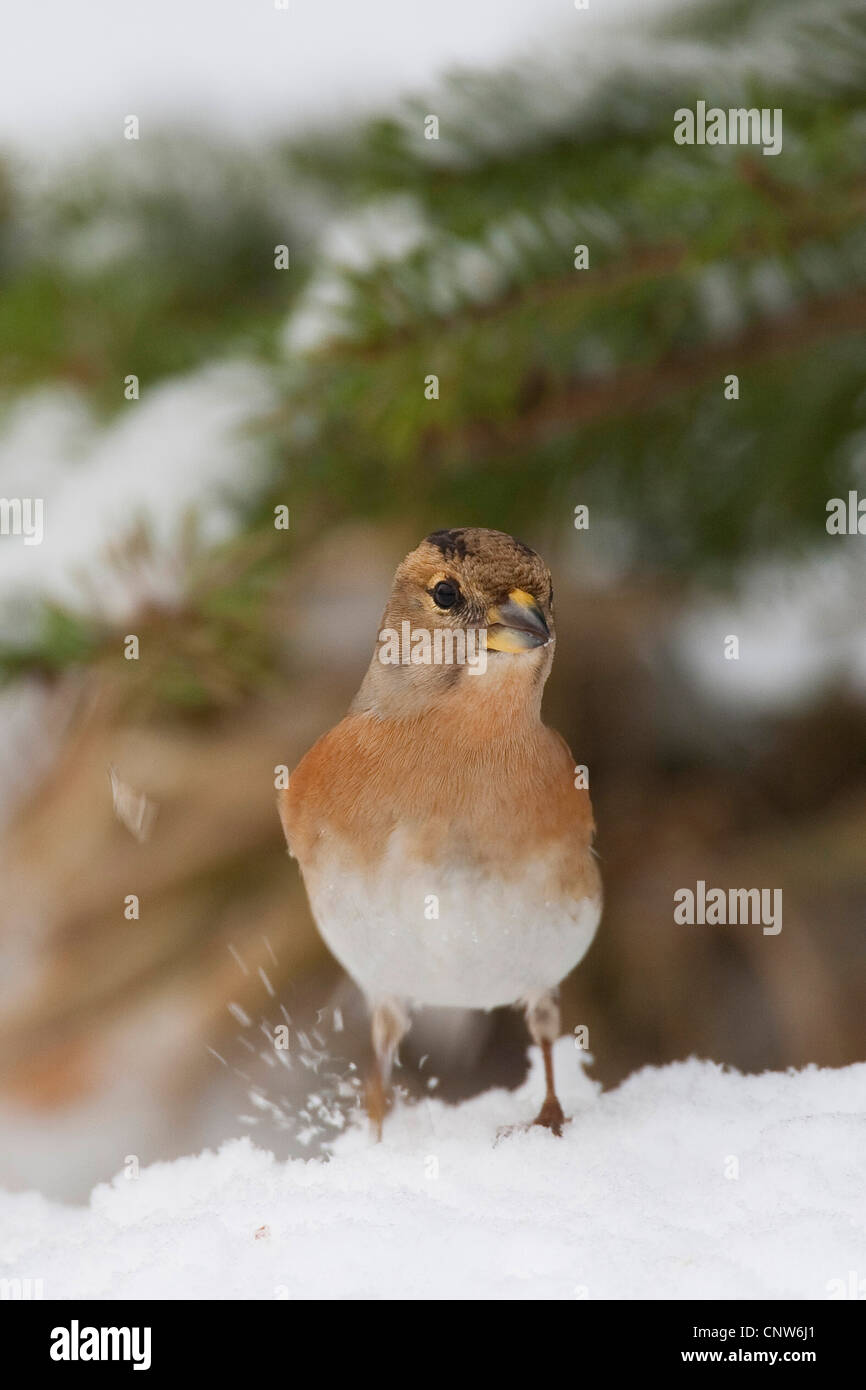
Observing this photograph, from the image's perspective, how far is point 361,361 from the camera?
74 centimetres

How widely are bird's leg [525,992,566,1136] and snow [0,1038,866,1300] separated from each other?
0.04 feet

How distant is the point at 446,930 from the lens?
56 cm

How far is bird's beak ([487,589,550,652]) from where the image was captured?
0.48 metres

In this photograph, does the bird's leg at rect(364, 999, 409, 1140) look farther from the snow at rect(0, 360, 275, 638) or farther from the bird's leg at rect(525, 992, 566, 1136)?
the snow at rect(0, 360, 275, 638)

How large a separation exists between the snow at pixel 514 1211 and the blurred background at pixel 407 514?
0.17 feet

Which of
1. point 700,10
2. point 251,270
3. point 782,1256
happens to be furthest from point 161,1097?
point 700,10

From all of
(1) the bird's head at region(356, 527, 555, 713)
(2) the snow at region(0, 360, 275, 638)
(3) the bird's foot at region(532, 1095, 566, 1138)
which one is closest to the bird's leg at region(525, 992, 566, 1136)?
(3) the bird's foot at region(532, 1095, 566, 1138)

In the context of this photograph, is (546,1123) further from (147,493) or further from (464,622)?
(147,493)

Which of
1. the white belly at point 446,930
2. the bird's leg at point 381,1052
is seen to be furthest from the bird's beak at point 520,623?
the bird's leg at point 381,1052

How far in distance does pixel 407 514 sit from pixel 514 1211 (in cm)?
52

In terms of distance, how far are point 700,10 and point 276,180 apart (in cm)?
41

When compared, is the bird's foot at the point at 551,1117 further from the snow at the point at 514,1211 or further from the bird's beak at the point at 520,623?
the bird's beak at the point at 520,623
